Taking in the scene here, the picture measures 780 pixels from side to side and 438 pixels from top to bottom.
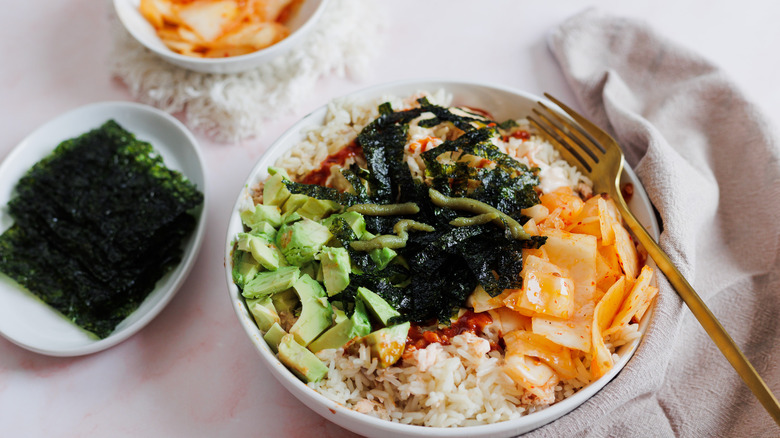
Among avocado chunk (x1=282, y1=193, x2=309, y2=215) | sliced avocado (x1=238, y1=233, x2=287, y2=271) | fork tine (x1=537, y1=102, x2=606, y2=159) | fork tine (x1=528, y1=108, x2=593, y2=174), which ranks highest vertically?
fork tine (x1=537, y1=102, x2=606, y2=159)

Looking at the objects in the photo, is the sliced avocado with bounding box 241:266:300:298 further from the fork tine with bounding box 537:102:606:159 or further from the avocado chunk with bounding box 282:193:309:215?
the fork tine with bounding box 537:102:606:159

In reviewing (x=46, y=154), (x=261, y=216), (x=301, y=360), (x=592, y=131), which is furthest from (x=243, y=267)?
(x=46, y=154)

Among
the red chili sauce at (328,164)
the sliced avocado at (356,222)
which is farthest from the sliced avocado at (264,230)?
the red chili sauce at (328,164)

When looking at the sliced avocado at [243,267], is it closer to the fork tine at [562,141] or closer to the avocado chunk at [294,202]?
the avocado chunk at [294,202]

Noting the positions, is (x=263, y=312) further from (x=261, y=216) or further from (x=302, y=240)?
(x=261, y=216)

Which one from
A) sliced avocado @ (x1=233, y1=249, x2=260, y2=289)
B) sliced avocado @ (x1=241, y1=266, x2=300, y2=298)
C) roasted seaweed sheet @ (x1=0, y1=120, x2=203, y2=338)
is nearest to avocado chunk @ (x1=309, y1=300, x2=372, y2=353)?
sliced avocado @ (x1=241, y1=266, x2=300, y2=298)

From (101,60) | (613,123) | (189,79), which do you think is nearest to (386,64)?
(189,79)

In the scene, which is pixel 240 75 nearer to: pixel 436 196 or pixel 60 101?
pixel 60 101
